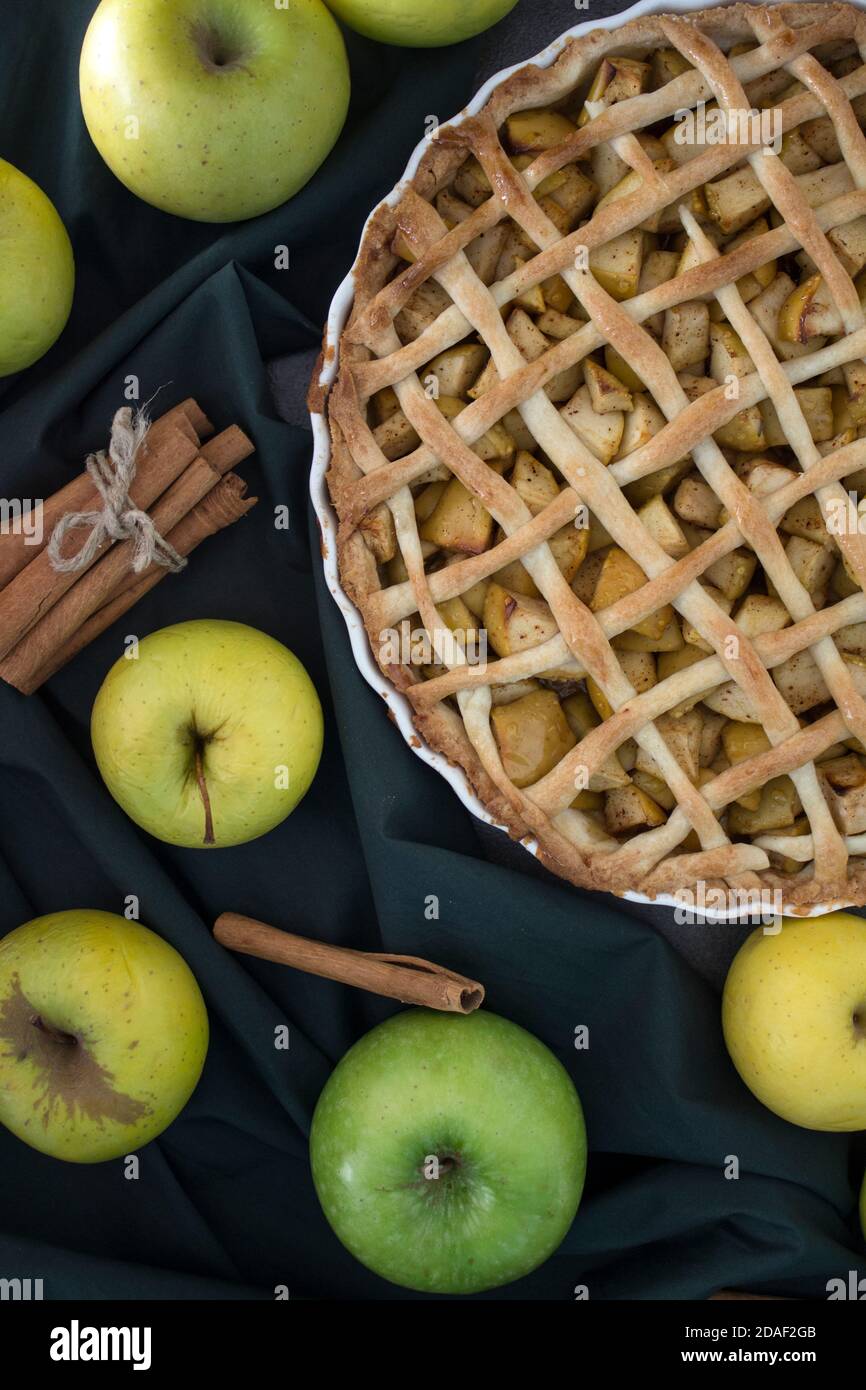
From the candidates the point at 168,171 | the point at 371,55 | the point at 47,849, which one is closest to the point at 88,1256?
the point at 47,849

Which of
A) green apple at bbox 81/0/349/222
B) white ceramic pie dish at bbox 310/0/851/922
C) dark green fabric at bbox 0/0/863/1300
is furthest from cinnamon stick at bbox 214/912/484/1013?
green apple at bbox 81/0/349/222

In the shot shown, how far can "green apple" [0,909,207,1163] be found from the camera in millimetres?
1062

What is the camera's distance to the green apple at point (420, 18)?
1.02m

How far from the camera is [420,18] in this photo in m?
1.03

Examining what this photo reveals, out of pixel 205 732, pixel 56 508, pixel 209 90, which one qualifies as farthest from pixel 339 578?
pixel 209 90

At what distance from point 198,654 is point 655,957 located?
1.67ft

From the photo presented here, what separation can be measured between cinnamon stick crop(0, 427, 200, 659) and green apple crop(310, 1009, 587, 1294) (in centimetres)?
50

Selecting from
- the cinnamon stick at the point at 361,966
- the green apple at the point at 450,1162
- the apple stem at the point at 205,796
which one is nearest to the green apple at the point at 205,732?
the apple stem at the point at 205,796

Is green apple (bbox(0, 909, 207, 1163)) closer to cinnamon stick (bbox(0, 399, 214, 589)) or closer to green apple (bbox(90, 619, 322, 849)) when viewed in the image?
green apple (bbox(90, 619, 322, 849))

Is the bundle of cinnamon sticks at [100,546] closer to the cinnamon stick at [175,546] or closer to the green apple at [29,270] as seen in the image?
the cinnamon stick at [175,546]

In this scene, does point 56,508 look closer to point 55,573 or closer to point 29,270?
point 55,573

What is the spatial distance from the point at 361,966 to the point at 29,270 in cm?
68
